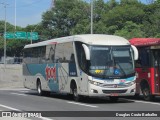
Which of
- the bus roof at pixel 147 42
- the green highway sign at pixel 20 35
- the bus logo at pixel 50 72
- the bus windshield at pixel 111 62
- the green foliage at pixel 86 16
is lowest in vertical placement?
the bus logo at pixel 50 72

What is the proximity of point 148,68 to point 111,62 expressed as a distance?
2141 millimetres

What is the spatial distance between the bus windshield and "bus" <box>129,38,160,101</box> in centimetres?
109

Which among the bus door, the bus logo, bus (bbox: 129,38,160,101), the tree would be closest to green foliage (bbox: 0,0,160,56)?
the tree

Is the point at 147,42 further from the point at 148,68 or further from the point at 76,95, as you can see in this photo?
the point at 76,95

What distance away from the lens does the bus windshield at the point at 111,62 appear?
20562 millimetres

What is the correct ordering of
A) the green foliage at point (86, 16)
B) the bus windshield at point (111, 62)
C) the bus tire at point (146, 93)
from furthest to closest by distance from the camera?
the green foliage at point (86, 16) → the bus tire at point (146, 93) → the bus windshield at point (111, 62)

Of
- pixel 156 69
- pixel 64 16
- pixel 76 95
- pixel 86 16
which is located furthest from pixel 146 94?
pixel 64 16

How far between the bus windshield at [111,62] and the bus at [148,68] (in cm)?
109

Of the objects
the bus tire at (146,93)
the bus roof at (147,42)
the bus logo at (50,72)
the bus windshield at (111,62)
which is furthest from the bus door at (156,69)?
the bus logo at (50,72)

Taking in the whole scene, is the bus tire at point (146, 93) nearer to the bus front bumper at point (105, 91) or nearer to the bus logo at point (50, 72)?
the bus front bumper at point (105, 91)

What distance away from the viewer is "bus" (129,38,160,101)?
21.3 meters

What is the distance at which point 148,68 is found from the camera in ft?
71.5

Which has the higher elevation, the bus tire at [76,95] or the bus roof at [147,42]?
the bus roof at [147,42]

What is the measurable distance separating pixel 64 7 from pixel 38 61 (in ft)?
249
